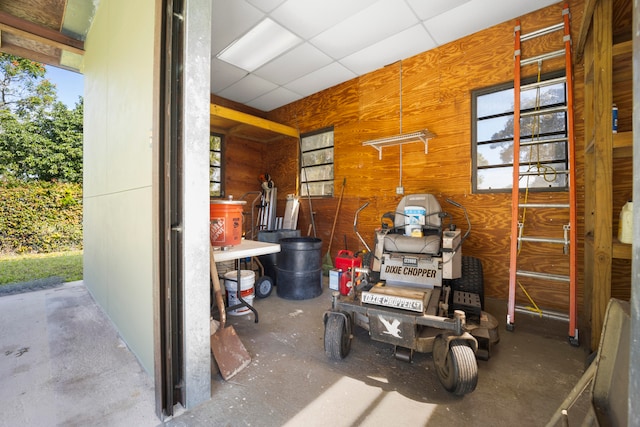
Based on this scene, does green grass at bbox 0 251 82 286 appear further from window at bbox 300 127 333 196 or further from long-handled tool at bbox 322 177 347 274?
window at bbox 300 127 333 196

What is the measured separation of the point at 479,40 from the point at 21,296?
6.05 m

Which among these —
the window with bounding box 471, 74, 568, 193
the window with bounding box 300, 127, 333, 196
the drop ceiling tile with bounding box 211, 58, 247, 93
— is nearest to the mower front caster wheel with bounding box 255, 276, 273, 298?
the window with bounding box 300, 127, 333, 196

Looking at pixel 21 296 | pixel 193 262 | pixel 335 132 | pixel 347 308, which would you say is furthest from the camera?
pixel 335 132

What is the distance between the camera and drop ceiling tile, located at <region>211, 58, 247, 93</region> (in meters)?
3.79

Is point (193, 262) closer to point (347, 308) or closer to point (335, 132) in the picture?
point (347, 308)

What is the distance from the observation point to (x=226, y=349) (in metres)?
1.80

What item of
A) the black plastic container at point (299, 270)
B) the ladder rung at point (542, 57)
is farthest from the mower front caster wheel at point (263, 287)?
the ladder rung at point (542, 57)

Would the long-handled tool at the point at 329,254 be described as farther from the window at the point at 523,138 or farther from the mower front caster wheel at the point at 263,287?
the window at the point at 523,138

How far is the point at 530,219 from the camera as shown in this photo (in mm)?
2633

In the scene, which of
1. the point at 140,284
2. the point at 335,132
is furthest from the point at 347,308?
the point at 335,132

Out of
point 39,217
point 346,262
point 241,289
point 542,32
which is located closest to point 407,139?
point 542,32

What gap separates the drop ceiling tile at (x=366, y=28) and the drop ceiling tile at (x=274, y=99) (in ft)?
4.42

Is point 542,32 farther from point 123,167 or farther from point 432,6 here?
point 123,167

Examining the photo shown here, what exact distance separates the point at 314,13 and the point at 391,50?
1123 mm
